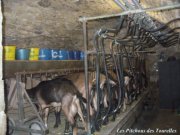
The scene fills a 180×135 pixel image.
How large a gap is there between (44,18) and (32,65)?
711 mm

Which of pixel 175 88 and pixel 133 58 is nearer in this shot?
pixel 133 58

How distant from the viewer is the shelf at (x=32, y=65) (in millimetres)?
3127

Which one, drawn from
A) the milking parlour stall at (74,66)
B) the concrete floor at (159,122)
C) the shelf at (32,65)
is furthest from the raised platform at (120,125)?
the shelf at (32,65)

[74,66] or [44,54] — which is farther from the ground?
[44,54]

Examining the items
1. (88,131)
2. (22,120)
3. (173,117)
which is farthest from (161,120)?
(22,120)

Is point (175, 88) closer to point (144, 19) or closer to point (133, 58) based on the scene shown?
point (133, 58)

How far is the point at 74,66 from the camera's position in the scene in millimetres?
4715

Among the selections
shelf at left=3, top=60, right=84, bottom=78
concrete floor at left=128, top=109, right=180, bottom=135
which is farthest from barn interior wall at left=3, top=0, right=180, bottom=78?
concrete floor at left=128, top=109, right=180, bottom=135

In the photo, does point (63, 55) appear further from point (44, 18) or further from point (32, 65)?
point (44, 18)

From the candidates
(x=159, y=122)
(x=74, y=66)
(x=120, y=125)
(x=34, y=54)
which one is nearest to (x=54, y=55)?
(x=34, y=54)

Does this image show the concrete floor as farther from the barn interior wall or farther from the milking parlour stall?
the barn interior wall

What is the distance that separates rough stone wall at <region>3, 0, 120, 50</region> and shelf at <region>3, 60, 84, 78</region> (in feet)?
1.56

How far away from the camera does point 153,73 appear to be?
299 inches

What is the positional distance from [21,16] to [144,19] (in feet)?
5.35
